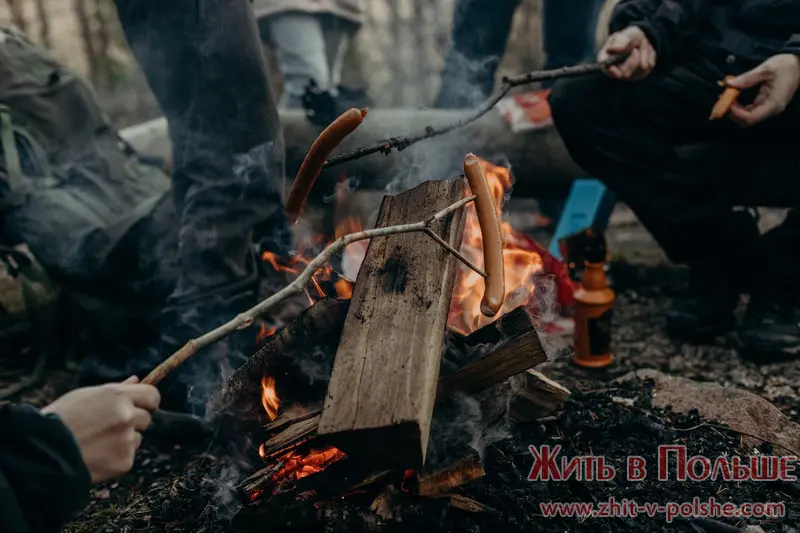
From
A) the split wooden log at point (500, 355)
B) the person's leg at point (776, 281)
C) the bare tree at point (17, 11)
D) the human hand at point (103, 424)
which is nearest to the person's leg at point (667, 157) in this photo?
the person's leg at point (776, 281)

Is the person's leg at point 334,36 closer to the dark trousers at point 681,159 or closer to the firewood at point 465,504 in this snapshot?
the dark trousers at point 681,159

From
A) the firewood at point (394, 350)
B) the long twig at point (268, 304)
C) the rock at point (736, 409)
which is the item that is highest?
the long twig at point (268, 304)

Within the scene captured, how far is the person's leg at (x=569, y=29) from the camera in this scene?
18.7 ft

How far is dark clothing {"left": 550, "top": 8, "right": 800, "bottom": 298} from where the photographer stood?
3367 millimetres

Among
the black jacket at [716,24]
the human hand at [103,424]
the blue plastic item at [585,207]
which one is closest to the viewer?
the human hand at [103,424]

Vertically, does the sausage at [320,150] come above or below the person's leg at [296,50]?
above

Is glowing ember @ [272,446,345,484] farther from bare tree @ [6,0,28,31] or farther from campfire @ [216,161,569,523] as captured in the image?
bare tree @ [6,0,28,31]

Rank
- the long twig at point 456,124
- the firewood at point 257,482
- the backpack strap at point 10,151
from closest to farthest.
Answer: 1. the firewood at point 257,482
2. the long twig at point 456,124
3. the backpack strap at point 10,151

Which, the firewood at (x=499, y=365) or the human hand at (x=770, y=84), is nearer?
the firewood at (x=499, y=365)

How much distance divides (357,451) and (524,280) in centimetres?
113

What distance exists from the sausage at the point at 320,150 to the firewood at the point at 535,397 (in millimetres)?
954

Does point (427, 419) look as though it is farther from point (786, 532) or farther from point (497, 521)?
point (786, 532)

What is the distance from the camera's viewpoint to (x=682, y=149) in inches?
143

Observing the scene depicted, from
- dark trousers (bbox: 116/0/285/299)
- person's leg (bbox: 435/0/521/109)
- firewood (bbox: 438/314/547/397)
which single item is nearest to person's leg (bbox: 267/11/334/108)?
person's leg (bbox: 435/0/521/109)
